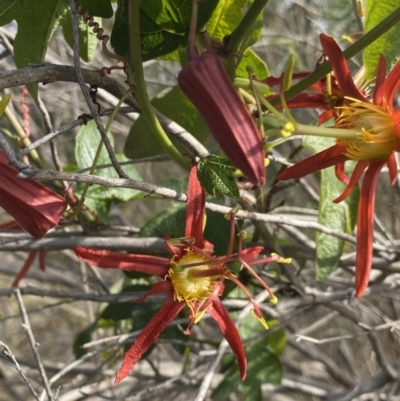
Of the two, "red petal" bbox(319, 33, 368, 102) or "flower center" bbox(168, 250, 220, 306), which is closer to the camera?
"red petal" bbox(319, 33, 368, 102)

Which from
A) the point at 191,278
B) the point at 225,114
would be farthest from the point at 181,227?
the point at 225,114

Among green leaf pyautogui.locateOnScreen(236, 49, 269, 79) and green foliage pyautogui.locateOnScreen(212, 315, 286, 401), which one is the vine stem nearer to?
green leaf pyautogui.locateOnScreen(236, 49, 269, 79)

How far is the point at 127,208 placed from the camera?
2939mm

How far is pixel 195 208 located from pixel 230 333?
0.46 feet

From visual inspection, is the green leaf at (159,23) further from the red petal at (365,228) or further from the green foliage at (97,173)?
the green foliage at (97,173)

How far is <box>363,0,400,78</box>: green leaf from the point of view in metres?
0.66

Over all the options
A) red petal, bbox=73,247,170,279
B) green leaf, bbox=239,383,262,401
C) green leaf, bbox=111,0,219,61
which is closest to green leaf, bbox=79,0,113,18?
green leaf, bbox=111,0,219,61

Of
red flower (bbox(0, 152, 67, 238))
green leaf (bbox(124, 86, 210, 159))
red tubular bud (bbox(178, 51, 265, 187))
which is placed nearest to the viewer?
red tubular bud (bbox(178, 51, 265, 187))

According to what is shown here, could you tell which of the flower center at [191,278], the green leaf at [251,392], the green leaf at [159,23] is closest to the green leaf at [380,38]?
the green leaf at [159,23]

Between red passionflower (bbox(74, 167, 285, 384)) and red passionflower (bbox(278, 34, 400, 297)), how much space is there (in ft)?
0.32

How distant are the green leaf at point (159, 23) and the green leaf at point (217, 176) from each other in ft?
0.43

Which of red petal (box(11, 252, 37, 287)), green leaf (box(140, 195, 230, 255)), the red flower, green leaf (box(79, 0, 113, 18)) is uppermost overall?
green leaf (box(79, 0, 113, 18))

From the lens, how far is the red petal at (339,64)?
592mm

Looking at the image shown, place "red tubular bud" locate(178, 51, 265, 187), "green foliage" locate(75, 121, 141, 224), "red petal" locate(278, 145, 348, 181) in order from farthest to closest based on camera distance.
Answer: "green foliage" locate(75, 121, 141, 224) → "red petal" locate(278, 145, 348, 181) → "red tubular bud" locate(178, 51, 265, 187)
